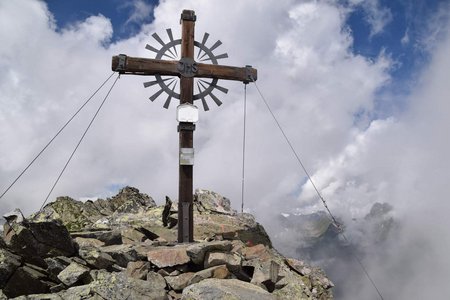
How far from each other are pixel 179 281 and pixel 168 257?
1.13 meters

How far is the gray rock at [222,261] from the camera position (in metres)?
10.2

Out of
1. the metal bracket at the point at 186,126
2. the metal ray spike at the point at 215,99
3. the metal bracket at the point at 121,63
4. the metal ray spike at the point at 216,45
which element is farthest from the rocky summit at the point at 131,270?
the metal ray spike at the point at 216,45

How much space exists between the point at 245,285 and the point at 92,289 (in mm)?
3596

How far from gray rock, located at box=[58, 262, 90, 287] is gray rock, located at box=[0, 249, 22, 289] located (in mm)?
1113

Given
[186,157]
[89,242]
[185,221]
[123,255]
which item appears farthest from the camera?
[186,157]

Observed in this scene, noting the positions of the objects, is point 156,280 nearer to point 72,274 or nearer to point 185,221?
point 72,274

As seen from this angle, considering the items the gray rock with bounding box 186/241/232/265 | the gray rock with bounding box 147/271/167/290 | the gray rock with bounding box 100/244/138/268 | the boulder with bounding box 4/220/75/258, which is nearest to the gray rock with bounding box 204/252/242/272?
the gray rock with bounding box 186/241/232/265

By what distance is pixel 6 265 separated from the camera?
29.9 feet

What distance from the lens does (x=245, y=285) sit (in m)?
9.47

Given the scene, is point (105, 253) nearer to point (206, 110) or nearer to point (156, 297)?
point (156, 297)

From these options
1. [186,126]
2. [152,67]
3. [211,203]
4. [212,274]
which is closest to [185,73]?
[152,67]

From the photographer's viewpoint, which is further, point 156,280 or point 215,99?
point 215,99

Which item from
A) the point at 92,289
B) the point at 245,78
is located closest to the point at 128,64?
the point at 245,78

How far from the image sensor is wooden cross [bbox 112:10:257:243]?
14039mm
